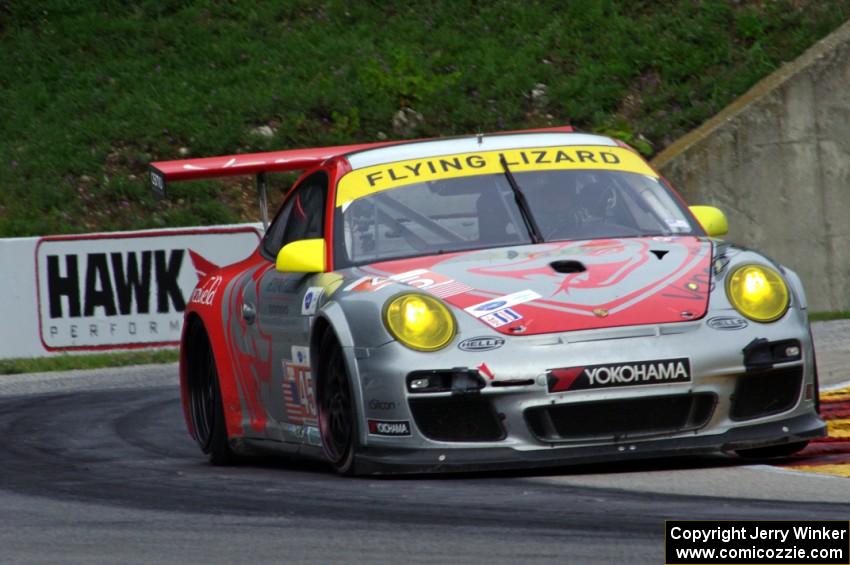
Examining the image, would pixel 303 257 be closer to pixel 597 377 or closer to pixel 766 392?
pixel 597 377

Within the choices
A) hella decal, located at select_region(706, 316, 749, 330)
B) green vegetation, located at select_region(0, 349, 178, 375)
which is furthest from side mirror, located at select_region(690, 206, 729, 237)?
green vegetation, located at select_region(0, 349, 178, 375)

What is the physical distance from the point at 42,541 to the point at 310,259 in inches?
77.6

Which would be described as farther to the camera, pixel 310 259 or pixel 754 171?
pixel 754 171

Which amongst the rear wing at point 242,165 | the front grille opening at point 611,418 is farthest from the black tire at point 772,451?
the rear wing at point 242,165

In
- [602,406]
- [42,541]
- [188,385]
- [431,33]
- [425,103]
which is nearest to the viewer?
[42,541]

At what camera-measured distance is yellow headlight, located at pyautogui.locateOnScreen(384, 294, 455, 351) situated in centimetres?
623

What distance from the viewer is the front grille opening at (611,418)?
6.13m

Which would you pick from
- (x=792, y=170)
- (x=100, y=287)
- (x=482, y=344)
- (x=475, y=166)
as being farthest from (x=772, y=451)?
(x=792, y=170)

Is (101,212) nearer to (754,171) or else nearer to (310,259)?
(754,171)

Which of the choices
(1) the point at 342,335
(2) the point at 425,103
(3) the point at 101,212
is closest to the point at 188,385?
(1) the point at 342,335

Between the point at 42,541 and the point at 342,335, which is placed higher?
the point at 342,335

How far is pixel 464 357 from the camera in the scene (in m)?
6.16

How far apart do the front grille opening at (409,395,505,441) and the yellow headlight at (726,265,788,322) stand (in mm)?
975

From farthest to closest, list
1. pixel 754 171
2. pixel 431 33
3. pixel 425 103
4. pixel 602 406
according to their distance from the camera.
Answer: pixel 431 33
pixel 425 103
pixel 754 171
pixel 602 406
